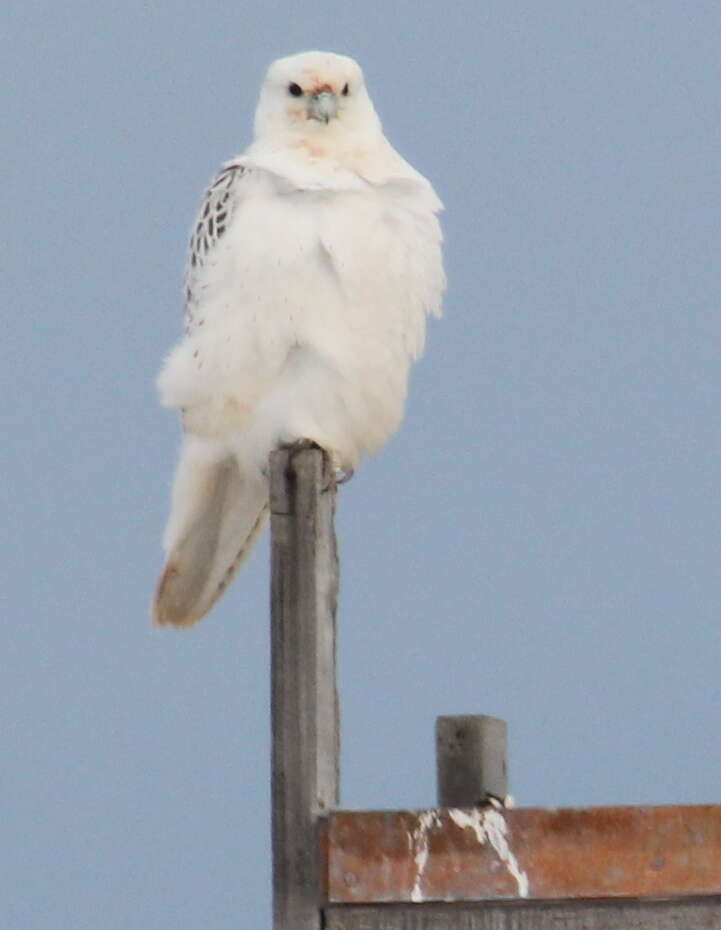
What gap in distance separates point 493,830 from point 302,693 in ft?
1.28

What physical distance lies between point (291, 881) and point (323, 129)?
8.17 feet

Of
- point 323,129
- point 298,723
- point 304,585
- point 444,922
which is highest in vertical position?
point 323,129

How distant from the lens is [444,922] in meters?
3.11

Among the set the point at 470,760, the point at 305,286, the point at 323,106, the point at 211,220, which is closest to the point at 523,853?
the point at 470,760

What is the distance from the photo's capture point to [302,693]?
331 centimetres

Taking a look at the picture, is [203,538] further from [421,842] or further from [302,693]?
[421,842]

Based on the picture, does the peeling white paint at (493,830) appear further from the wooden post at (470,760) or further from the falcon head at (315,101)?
the falcon head at (315,101)

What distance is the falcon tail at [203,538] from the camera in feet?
17.7

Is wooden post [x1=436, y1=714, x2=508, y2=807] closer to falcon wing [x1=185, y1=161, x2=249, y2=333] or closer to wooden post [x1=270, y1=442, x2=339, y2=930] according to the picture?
wooden post [x1=270, y1=442, x2=339, y2=930]

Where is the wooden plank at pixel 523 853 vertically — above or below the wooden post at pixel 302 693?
below

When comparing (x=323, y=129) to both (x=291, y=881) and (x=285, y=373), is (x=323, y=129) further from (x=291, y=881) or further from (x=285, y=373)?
(x=291, y=881)

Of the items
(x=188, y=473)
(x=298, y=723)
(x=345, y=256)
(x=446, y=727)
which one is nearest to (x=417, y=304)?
(x=345, y=256)

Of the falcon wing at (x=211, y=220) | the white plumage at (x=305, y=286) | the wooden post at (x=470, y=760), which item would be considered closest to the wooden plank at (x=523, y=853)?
the wooden post at (x=470, y=760)

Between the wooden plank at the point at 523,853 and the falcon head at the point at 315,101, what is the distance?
96.0 inches
